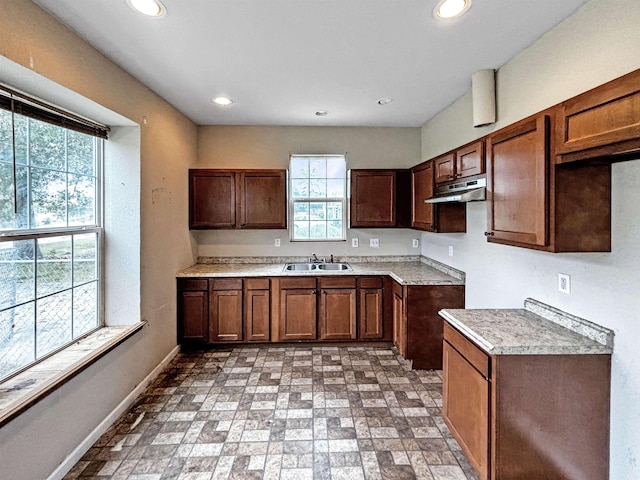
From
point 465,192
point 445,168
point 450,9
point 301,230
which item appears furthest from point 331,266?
point 450,9

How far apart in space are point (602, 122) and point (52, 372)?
306cm

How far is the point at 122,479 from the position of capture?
1834 mm

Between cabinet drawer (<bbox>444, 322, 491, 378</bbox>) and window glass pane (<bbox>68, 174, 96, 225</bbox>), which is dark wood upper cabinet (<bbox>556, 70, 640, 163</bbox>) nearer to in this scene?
cabinet drawer (<bbox>444, 322, 491, 378</bbox>)

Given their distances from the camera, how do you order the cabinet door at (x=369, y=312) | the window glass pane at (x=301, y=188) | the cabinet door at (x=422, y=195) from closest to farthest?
the cabinet door at (x=422, y=195) < the cabinet door at (x=369, y=312) < the window glass pane at (x=301, y=188)

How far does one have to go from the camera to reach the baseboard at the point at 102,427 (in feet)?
6.10

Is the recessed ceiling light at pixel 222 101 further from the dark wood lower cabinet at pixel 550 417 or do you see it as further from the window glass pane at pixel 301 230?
the dark wood lower cabinet at pixel 550 417

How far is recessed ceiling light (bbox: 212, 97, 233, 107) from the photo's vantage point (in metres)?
3.15

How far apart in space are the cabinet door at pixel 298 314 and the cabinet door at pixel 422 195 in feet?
4.60

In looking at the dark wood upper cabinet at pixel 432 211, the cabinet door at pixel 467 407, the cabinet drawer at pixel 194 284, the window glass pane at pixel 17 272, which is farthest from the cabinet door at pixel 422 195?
the window glass pane at pixel 17 272

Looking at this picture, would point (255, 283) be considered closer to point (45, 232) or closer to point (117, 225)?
point (117, 225)

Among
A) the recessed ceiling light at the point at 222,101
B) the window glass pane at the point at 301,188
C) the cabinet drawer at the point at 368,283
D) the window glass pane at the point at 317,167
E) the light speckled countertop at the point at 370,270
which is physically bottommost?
the cabinet drawer at the point at 368,283

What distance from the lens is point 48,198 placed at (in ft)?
6.72

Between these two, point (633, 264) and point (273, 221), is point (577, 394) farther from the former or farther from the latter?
point (273, 221)

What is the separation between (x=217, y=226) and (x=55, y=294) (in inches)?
76.3
